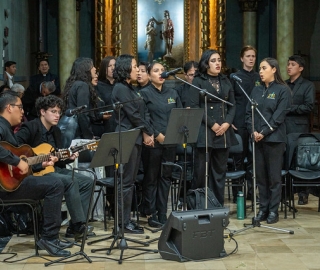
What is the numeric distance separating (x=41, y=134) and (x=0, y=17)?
16.0 ft

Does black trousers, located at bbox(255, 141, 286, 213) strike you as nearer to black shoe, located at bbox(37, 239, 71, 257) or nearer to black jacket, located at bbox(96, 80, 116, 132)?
black jacket, located at bbox(96, 80, 116, 132)

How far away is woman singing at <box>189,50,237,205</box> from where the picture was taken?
7617 mm

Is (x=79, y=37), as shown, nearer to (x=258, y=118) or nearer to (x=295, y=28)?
(x=295, y=28)

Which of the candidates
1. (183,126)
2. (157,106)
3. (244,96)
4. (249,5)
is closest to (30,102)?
(244,96)

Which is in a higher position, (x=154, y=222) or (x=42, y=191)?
(x=42, y=191)

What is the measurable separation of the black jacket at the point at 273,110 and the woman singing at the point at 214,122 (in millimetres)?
309

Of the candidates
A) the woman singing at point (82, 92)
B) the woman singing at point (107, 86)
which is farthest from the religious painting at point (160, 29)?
the woman singing at point (82, 92)

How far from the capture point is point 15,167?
245 inches

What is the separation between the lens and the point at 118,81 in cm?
720

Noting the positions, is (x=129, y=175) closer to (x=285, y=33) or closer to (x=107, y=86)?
(x=107, y=86)

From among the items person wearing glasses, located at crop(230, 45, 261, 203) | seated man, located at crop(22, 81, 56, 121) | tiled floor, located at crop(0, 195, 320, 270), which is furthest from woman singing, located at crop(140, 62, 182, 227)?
seated man, located at crop(22, 81, 56, 121)

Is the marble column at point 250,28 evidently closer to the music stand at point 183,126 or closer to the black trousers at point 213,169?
the black trousers at point 213,169

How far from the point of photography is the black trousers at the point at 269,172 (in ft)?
25.3

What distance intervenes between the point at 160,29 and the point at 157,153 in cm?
884
